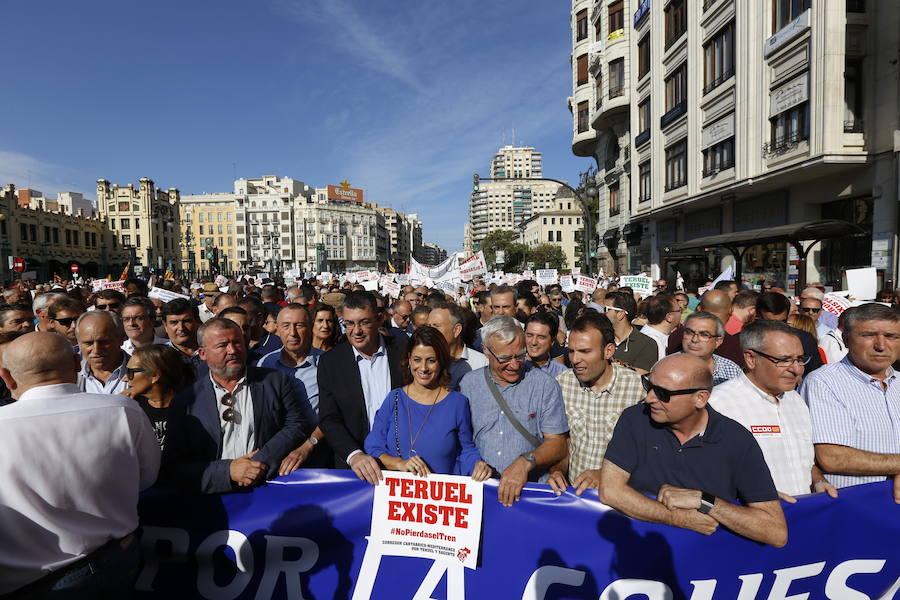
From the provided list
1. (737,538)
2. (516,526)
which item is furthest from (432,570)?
(737,538)

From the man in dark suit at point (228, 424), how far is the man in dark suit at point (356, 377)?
0.33 metres

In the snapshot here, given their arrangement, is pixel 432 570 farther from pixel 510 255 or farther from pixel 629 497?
pixel 510 255

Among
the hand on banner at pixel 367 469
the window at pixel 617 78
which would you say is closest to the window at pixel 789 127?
the window at pixel 617 78

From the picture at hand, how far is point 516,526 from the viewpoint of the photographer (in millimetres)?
2840

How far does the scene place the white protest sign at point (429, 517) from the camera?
9.32ft

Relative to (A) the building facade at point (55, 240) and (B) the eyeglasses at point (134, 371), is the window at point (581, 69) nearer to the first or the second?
(B) the eyeglasses at point (134, 371)

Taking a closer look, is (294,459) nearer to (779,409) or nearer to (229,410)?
(229,410)

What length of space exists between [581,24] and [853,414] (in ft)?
117

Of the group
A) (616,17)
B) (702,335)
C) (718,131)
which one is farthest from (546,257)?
(702,335)

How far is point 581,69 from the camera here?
107 ft

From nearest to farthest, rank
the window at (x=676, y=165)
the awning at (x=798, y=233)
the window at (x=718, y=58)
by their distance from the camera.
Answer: the awning at (x=798, y=233) < the window at (x=718, y=58) < the window at (x=676, y=165)

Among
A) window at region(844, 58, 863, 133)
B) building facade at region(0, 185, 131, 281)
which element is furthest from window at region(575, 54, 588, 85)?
building facade at region(0, 185, 131, 281)

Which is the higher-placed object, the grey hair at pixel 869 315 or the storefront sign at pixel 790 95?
the storefront sign at pixel 790 95

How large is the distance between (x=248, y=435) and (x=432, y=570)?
143cm
